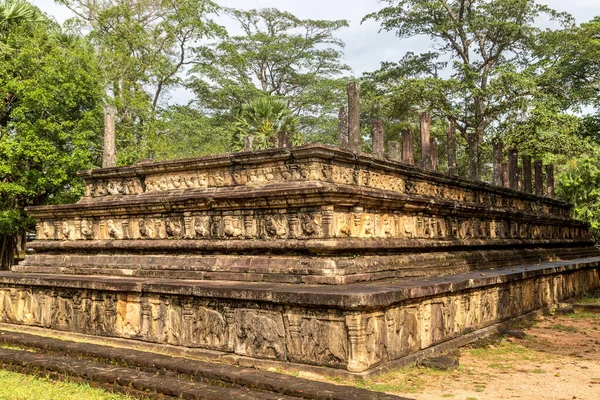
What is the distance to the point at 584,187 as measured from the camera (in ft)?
75.7

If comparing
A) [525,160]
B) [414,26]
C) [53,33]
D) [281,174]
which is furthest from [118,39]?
[281,174]

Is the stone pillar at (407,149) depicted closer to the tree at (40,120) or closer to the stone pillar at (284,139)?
Answer: the stone pillar at (284,139)

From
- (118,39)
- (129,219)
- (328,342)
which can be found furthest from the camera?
(118,39)

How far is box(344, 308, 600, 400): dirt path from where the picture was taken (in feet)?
17.3

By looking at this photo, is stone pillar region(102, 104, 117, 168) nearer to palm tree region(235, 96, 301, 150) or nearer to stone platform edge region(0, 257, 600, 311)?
stone platform edge region(0, 257, 600, 311)

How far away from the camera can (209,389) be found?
492 centimetres

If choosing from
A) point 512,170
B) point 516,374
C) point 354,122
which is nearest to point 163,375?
point 516,374

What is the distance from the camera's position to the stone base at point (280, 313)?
18.7ft

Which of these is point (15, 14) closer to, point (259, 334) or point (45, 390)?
point (45, 390)

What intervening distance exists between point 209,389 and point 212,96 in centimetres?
3174

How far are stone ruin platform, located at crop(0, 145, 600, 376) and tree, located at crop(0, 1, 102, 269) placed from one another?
6797mm

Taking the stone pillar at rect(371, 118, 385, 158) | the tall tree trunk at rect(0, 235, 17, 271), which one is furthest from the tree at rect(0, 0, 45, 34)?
the stone pillar at rect(371, 118, 385, 158)

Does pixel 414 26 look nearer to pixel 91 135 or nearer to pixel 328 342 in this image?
pixel 91 135

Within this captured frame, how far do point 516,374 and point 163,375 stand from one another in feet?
12.3
